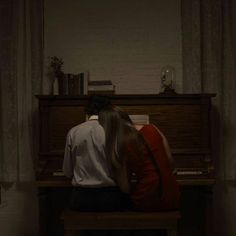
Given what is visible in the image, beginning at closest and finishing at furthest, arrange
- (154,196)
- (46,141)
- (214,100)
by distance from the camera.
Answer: (154,196)
(46,141)
(214,100)

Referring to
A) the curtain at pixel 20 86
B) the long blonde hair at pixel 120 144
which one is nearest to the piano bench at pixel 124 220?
the long blonde hair at pixel 120 144

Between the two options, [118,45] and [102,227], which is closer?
[102,227]

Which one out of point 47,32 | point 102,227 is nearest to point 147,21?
point 47,32

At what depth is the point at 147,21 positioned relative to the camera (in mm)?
4113

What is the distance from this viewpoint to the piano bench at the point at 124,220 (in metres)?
2.86

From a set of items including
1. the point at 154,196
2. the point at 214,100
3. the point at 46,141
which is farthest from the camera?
the point at 214,100

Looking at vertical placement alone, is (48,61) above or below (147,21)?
below

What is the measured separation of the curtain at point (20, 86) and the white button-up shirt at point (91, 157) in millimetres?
1239

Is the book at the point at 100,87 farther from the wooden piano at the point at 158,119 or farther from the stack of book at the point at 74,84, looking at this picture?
the wooden piano at the point at 158,119

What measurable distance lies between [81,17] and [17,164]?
1444mm

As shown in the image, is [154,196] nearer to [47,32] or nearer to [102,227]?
[102,227]

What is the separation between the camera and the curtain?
4.04 m

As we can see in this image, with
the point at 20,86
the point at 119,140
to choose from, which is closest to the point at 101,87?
the point at 20,86

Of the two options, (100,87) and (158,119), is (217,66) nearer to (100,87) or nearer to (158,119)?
(158,119)
